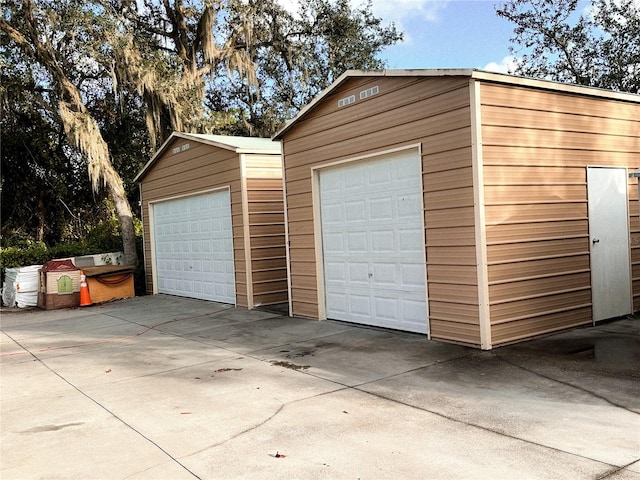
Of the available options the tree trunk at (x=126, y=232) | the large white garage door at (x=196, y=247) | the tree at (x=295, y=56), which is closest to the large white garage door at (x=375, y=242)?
the large white garage door at (x=196, y=247)

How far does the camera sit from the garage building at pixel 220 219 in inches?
400

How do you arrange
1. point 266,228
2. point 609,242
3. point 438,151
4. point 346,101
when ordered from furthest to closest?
1. point 266,228
2. point 346,101
3. point 609,242
4. point 438,151

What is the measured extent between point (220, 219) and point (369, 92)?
15.7ft

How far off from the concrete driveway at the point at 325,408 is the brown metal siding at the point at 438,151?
532 mm

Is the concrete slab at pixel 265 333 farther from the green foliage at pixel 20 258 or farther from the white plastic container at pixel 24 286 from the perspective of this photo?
the green foliage at pixel 20 258

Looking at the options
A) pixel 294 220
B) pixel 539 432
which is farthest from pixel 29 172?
pixel 539 432

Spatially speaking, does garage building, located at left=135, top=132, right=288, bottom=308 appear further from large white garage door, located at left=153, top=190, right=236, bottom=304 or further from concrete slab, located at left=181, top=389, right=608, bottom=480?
concrete slab, located at left=181, top=389, right=608, bottom=480

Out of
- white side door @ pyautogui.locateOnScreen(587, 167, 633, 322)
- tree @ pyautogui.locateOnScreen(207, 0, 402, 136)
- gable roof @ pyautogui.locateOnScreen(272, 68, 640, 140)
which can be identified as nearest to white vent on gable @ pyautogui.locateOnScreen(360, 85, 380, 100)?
gable roof @ pyautogui.locateOnScreen(272, 68, 640, 140)

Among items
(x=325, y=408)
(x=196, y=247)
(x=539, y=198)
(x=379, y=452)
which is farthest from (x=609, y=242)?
(x=196, y=247)

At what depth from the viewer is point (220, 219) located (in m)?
10.9

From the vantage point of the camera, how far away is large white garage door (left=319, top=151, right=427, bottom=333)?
6883 mm

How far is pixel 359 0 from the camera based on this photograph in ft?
64.0

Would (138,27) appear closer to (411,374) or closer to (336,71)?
(336,71)

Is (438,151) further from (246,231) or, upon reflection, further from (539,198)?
(246,231)
